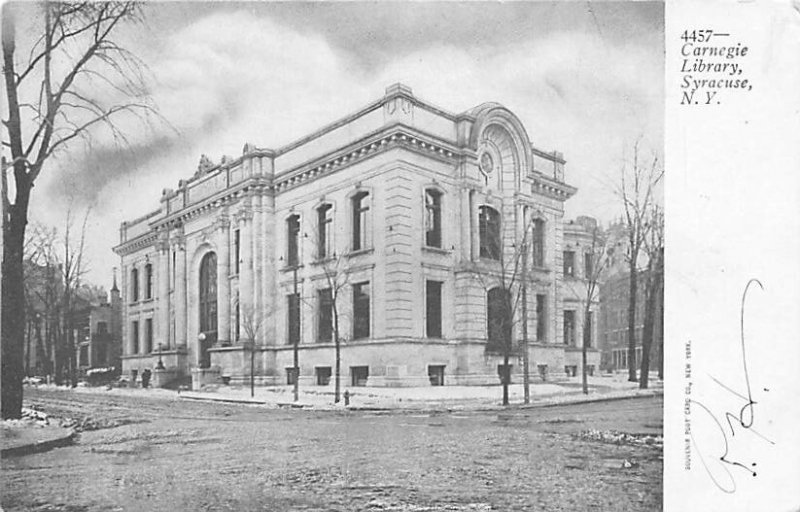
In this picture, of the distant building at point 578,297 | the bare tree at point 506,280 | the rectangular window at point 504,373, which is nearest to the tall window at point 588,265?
the distant building at point 578,297

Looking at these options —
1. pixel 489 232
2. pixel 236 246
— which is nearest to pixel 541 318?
pixel 489 232

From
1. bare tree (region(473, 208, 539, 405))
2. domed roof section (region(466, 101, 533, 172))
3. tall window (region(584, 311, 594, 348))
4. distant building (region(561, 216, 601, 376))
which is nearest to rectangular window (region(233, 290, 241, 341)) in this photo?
bare tree (region(473, 208, 539, 405))

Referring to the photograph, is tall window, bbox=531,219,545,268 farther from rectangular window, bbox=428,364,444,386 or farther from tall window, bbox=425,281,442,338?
rectangular window, bbox=428,364,444,386

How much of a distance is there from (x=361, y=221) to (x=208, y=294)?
2.24 ft

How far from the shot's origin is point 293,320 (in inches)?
103

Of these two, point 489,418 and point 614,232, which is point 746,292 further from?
point 489,418

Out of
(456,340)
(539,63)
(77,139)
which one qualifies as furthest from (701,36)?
(77,139)

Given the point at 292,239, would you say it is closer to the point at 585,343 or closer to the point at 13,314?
the point at 13,314

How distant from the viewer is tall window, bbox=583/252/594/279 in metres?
2.76

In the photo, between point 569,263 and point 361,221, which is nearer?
point 361,221

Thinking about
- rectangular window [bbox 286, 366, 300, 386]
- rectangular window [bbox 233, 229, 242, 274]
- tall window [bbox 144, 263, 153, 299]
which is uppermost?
rectangular window [bbox 233, 229, 242, 274]

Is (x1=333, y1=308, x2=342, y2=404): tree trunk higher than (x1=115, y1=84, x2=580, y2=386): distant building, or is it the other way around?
(x1=115, y1=84, x2=580, y2=386): distant building

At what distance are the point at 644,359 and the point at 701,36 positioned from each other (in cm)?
124

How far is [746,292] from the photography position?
103 inches
